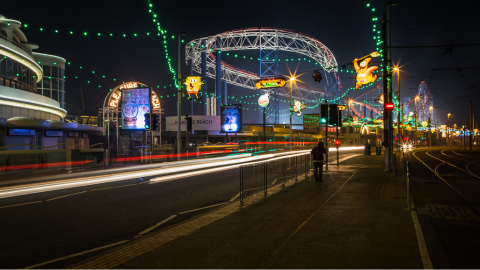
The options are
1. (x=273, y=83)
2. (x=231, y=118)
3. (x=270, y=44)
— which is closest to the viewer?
(x=273, y=83)

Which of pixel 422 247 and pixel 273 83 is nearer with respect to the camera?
pixel 422 247

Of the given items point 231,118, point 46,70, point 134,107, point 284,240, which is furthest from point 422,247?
point 46,70

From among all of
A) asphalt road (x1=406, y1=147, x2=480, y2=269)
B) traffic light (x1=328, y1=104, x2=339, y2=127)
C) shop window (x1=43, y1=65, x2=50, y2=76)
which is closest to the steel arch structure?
shop window (x1=43, y1=65, x2=50, y2=76)

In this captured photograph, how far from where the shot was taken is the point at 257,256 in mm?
4723

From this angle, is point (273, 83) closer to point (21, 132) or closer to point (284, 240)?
point (21, 132)

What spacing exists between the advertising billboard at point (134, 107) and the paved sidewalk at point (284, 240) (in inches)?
923

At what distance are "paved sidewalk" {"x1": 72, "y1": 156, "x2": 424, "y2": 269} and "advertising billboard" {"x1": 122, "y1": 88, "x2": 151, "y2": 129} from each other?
23455 millimetres

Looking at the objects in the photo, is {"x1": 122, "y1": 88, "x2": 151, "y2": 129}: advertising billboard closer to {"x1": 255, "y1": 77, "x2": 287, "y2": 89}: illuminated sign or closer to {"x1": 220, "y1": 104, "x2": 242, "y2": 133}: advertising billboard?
{"x1": 220, "y1": 104, "x2": 242, "y2": 133}: advertising billboard

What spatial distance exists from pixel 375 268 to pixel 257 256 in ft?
5.35

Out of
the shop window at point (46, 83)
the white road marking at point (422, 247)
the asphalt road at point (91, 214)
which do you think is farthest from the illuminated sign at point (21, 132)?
the white road marking at point (422, 247)

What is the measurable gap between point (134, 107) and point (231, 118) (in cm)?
1208

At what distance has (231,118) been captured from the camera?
3803 centimetres

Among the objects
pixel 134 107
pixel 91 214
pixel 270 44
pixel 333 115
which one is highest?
pixel 270 44

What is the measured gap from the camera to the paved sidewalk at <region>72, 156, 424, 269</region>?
14.8 feet
